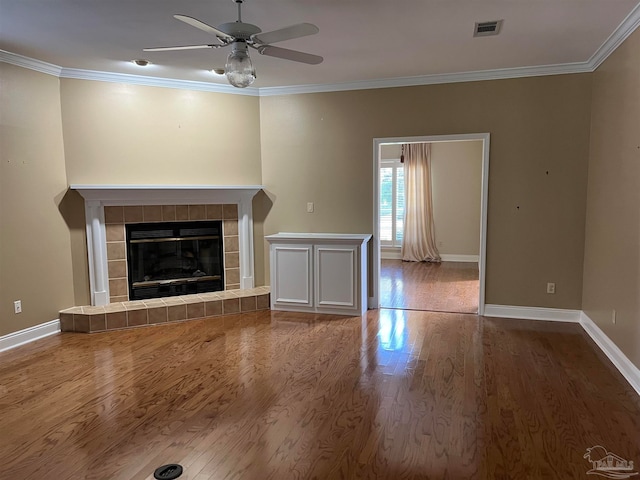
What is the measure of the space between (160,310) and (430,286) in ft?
12.0

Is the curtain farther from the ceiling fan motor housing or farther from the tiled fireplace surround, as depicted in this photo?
the ceiling fan motor housing

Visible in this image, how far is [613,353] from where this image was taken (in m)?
3.45

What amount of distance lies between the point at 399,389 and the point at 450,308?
2.28 meters

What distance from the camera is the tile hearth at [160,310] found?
171 inches

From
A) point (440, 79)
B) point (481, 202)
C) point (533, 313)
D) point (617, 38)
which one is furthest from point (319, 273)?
point (617, 38)

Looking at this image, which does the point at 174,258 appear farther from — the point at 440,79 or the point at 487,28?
the point at 487,28

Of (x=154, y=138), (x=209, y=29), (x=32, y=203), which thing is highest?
(x=209, y=29)

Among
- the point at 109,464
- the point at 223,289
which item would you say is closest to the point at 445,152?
the point at 223,289

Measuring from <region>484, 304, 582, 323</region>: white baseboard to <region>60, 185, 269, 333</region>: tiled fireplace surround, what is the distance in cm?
252

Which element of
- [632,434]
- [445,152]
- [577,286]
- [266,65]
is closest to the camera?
[632,434]

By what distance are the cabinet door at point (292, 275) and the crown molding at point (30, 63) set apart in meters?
2.75

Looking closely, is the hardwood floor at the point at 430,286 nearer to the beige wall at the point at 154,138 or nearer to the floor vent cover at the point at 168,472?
the beige wall at the point at 154,138

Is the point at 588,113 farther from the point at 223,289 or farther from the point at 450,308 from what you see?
the point at 223,289

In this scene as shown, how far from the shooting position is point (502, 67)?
14.2 ft
